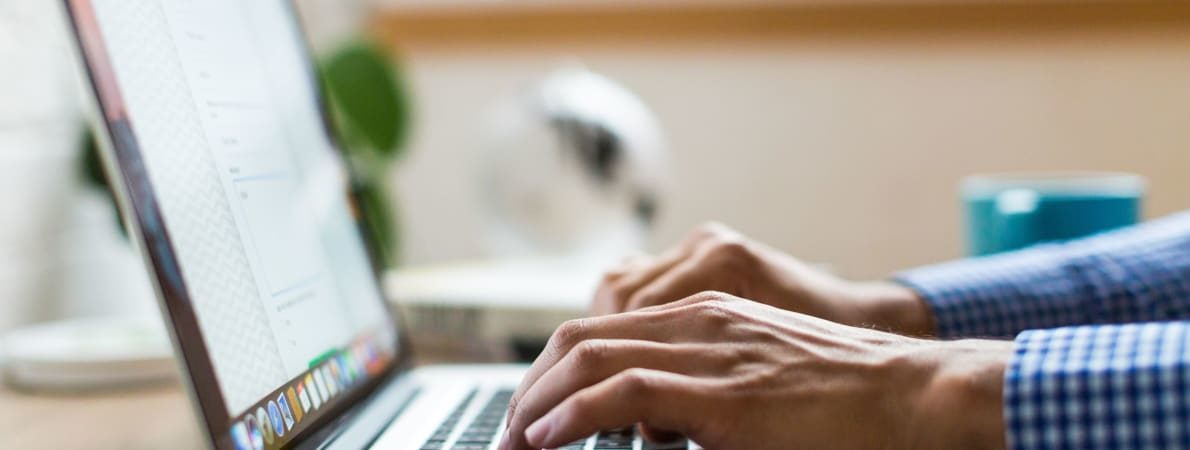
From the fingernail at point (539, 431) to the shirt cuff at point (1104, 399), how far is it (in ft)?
0.51

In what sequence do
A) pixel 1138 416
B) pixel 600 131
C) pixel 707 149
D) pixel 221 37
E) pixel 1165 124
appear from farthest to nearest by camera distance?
pixel 707 149, pixel 1165 124, pixel 600 131, pixel 221 37, pixel 1138 416

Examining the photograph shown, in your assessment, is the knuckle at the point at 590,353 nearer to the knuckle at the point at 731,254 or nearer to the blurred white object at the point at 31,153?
the knuckle at the point at 731,254

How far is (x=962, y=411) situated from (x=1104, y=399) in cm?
5

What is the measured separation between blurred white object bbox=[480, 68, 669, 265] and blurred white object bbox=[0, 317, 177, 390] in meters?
0.37

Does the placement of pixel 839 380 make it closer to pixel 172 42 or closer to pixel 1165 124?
pixel 172 42

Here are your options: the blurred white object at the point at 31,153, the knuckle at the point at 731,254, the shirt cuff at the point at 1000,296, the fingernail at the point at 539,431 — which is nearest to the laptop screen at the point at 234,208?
the fingernail at the point at 539,431

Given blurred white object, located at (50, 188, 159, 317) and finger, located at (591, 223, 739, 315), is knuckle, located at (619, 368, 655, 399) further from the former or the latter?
blurred white object, located at (50, 188, 159, 317)

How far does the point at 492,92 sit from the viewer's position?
1.50 meters

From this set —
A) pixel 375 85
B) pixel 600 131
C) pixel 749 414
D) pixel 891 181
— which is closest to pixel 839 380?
pixel 749 414

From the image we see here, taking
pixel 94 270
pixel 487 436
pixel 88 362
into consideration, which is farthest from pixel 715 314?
pixel 94 270

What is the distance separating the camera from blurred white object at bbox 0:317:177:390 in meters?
0.78

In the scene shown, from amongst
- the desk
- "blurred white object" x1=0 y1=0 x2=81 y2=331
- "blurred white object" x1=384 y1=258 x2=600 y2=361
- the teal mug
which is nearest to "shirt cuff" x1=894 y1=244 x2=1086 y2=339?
the teal mug

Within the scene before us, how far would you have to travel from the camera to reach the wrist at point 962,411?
37cm

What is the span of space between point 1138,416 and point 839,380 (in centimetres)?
10
